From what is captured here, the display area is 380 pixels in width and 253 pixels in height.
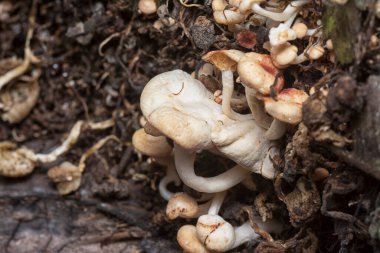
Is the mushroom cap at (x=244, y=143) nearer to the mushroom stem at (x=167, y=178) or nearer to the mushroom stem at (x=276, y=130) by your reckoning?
the mushroom stem at (x=276, y=130)

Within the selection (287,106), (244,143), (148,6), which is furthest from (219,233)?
(148,6)

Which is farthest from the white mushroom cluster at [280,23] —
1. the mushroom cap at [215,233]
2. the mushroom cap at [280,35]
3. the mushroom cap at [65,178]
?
the mushroom cap at [65,178]

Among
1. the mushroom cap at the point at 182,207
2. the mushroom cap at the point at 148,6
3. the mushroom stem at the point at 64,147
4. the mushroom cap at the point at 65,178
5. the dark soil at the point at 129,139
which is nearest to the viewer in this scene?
the dark soil at the point at 129,139

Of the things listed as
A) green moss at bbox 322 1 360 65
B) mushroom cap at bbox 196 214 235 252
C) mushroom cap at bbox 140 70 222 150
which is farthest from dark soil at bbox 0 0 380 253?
mushroom cap at bbox 140 70 222 150

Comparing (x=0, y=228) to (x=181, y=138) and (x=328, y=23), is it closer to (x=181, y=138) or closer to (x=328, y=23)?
(x=181, y=138)

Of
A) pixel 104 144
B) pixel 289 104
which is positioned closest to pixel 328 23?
pixel 289 104

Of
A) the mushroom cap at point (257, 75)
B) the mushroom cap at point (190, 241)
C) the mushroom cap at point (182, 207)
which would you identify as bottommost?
the mushroom cap at point (190, 241)

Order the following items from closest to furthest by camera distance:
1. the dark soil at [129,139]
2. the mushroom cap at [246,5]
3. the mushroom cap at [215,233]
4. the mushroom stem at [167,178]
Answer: the dark soil at [129,139], the mushroom cap at [246,5], the mushroom cap at [215,233], the mushroom stem at [167,178]
